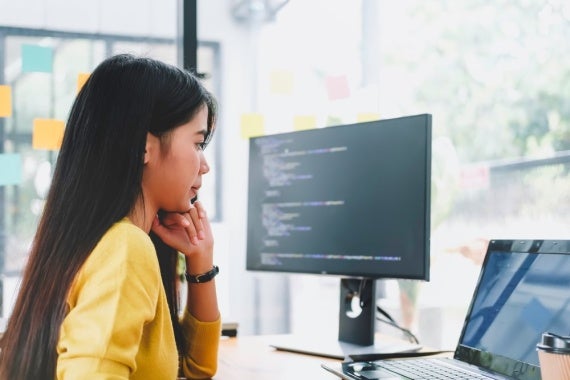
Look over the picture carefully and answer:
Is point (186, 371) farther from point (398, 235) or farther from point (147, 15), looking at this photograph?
point (147, 15)

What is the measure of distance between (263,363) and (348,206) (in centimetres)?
39

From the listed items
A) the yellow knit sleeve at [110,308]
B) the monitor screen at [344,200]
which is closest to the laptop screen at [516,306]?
the monitor screen at [344,200]

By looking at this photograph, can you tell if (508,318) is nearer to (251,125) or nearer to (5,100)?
(251,125)

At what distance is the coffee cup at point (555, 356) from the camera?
0.83m

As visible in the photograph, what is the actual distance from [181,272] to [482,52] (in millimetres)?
1110

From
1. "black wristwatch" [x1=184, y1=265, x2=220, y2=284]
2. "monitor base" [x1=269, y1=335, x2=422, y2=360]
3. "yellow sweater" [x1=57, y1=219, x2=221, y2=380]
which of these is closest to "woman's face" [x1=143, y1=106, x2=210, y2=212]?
"yellow sweater" [x1=57, y1=219, x2=221, y2=380]

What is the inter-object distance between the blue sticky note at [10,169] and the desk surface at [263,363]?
29.5 inches

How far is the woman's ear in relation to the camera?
1.08m

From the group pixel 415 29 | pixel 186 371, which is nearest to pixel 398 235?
pixel 186 371

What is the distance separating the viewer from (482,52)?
6.81 feet

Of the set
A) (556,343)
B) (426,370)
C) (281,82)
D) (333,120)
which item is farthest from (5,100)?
(556,343)

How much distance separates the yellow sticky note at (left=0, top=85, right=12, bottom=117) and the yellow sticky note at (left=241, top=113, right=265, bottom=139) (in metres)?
0.68

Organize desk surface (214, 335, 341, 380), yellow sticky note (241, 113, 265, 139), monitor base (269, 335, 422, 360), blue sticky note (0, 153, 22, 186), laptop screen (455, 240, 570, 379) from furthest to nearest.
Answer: yellow sticky note (241, 113, 265, 139) < blue sticky note (0, 153, 22, 186) < monitor base (269, 335, 422, 360) < desk surface (214, 335, 341, 380) < laptop screen (455, 240, 570, 379)

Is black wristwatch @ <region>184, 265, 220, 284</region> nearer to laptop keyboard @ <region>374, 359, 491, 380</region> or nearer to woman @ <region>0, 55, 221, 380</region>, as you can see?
woman @ <region>0, 55, 221, 380</region>
